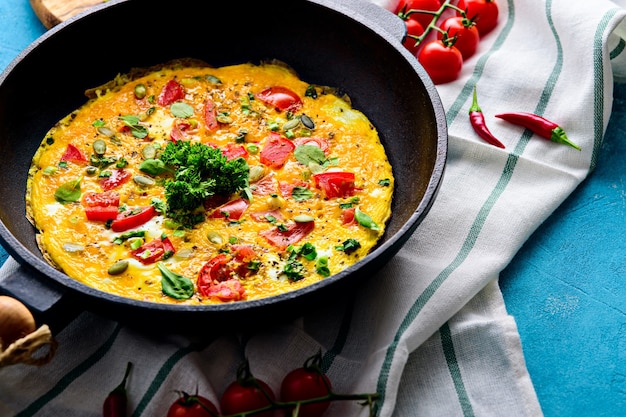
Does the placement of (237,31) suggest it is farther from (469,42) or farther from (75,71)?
(469,42)

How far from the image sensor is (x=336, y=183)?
171 inches

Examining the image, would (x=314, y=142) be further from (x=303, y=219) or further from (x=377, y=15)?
(x=377, y=15)

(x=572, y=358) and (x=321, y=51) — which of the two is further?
(x=321, y=51)

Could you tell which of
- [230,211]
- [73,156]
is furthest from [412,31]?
[73,156]

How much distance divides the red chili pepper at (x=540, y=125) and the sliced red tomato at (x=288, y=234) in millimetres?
1736

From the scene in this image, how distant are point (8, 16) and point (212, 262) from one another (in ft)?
10.4

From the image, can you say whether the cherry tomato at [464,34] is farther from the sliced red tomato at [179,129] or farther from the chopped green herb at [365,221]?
the sliced red tomato at [179,129]

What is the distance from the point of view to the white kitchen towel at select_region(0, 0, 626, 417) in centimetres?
364

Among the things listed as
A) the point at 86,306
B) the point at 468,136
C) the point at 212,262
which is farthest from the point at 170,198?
the point at 468,136

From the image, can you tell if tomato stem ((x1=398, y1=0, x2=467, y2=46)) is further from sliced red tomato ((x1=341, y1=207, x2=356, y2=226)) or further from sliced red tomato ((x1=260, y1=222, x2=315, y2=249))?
sliced red tomato ((x1=260, y1=222, x2=315, y2=249))

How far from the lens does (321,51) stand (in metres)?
5.01

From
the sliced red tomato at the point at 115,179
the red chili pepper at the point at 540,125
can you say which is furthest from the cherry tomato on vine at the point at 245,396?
the red chili pepper at the point at 540,125

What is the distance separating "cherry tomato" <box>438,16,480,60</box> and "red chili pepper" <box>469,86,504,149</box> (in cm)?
61

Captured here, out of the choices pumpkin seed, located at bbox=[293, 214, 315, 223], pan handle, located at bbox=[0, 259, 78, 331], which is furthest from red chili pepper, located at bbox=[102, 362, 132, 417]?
pumpkin seed, located at bbox=[293, 214, 315, 223]
